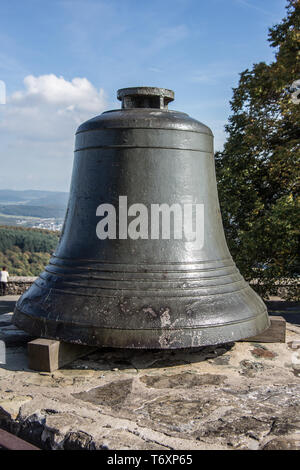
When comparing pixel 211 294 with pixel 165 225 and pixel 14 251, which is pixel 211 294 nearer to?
pixel 165 225

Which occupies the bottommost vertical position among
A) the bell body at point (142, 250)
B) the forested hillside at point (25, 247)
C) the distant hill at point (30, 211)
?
the forested hillside at point (25, 247)

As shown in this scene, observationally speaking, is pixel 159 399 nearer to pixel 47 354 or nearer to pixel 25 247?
pixel 47 354

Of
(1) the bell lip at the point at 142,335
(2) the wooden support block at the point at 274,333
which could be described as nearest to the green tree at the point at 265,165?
(2) the wooden support block at the point at 274,333

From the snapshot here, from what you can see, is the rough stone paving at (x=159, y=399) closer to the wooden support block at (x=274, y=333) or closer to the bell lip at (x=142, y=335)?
the wooden support block at (x=274, y=333)

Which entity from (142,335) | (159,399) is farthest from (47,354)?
(159,399)

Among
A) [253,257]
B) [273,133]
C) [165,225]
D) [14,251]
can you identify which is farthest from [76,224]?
[14,251]

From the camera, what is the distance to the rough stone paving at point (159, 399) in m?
2.24

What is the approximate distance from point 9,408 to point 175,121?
2.21m

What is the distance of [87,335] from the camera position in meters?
2.97

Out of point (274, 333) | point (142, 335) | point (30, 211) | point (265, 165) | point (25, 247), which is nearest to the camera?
point (142, 335)

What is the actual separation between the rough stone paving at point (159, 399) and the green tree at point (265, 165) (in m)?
4.84

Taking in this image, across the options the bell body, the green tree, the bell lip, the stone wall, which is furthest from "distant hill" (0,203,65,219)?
the bell lip

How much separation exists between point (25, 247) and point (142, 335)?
48886 mm

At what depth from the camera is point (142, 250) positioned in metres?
3.24
